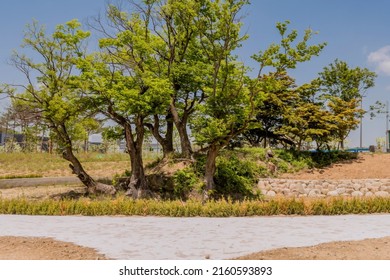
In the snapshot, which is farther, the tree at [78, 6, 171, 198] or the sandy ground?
the tree at [78, 6, 171, 198]

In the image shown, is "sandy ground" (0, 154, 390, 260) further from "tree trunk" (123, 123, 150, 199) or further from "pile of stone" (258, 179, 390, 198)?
"pile of stone" (258, 179, 390, 198)

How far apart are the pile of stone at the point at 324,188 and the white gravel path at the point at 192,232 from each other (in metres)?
11.0

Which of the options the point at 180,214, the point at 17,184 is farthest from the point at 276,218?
the point at 17,184

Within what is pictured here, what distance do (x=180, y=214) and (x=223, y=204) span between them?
64.6 inches

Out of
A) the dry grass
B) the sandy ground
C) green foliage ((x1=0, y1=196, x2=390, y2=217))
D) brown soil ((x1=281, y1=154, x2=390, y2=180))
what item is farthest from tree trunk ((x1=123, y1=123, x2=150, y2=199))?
the sandy ground

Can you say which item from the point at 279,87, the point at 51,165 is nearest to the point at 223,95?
the point at 279,87

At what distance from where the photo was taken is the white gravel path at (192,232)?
882 cm

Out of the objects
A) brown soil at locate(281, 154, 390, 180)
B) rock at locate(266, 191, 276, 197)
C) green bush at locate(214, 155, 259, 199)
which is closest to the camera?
green bush at locate(214, 155, 259, 199)

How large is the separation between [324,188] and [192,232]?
57.2ft

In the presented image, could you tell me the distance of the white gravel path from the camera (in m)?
8.82

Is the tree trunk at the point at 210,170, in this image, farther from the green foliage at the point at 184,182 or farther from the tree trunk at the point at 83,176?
the tree trunk at the point at 83,176

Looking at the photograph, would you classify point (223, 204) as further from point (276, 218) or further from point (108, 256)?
point (108, 256)

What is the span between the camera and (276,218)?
14211 mm

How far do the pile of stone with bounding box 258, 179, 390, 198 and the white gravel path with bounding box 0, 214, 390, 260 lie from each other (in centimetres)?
1098
